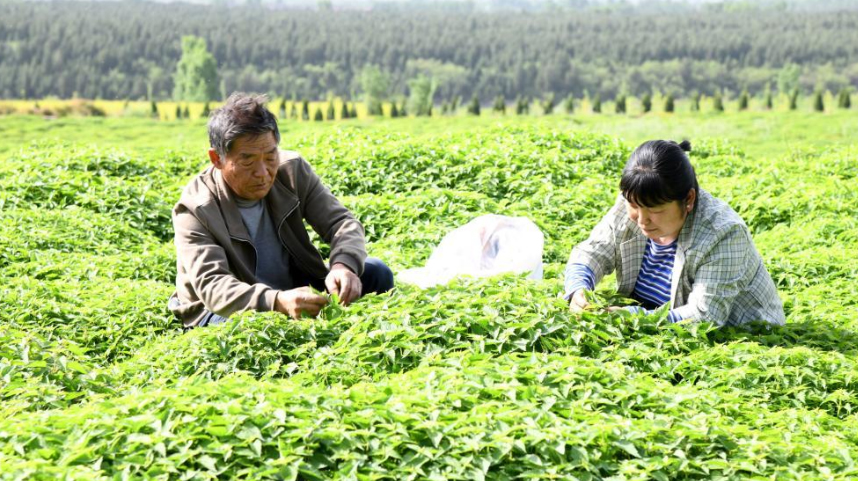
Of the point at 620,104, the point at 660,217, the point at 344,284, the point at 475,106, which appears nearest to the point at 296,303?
the point at 344,284

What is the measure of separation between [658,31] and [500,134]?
230 ft

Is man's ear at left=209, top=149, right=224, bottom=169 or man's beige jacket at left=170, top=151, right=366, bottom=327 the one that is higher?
man's ear at left=209, top=149, right=224, bottom=169

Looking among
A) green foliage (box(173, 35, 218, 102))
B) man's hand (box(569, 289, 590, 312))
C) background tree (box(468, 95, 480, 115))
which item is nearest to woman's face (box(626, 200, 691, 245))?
man's hand (box(569, 289, 590, 312))

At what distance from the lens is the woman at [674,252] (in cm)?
402

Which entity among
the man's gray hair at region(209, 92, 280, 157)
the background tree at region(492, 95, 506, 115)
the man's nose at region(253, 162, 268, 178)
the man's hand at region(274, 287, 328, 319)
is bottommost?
the background tree at region(492, 95, 506, 115)

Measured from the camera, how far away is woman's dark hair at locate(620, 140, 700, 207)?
3971 mm

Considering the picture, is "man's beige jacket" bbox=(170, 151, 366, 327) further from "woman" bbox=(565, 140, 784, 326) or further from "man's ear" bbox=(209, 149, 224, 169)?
"woman" bbox=(565, 140, 784, 326)

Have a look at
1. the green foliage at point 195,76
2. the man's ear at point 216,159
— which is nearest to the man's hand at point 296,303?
the man's ear at point 216,159

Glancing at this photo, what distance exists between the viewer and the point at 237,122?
4410 mm

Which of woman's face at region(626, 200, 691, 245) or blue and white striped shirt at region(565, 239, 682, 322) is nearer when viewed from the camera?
woman's face at region(626, 200, 691, 245)

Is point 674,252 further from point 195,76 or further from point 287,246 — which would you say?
point 195,76

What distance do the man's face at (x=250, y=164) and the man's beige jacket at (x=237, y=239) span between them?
0.11m

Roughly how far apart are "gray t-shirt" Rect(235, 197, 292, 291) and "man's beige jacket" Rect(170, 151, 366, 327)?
42mm

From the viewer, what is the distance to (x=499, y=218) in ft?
20.1
